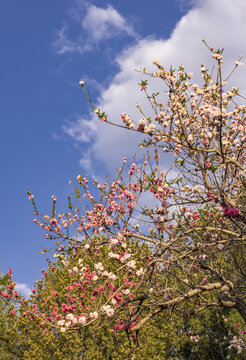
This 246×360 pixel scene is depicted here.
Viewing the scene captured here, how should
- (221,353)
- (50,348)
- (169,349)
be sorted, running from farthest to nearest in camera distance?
(221,353) → (169,349) → (50,348)

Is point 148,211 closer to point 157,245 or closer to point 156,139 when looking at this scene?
point 157,245

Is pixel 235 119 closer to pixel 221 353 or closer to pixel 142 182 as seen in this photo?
pixel 142 182

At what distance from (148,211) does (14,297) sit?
6.63 m

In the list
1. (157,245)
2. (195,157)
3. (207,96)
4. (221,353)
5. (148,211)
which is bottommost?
(221,353)

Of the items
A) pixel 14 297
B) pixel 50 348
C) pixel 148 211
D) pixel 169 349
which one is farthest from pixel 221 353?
pixel 148 211

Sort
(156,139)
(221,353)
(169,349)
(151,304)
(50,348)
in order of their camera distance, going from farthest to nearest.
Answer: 1. (221,353)
2. (169,349)
3. (50,348)
4. (156,139)
5. (151,304)

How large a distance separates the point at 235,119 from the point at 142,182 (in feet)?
8.49

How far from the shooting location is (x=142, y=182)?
28.0 feet

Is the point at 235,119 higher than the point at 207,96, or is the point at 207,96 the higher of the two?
the point at 207,96

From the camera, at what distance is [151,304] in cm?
671

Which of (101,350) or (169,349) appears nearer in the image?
(101,350)

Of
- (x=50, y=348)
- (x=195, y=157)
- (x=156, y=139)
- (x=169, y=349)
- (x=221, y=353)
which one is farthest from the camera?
(x=221, y=353)

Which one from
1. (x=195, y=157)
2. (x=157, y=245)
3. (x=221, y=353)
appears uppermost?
(x=195, y=157)

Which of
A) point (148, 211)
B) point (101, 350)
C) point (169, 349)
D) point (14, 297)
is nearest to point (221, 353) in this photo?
point (169, 349)
